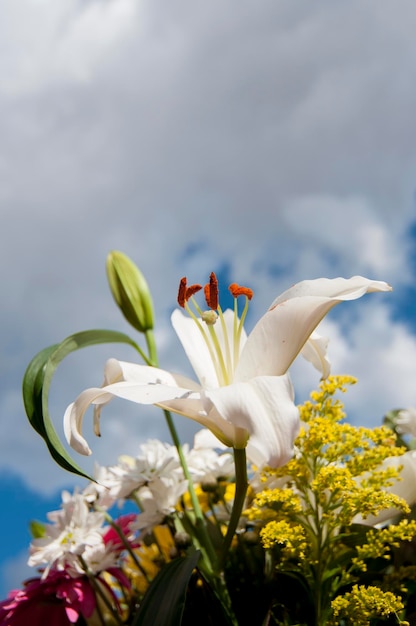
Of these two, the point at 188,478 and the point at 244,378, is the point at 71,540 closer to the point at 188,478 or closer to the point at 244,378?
the point at 188,478

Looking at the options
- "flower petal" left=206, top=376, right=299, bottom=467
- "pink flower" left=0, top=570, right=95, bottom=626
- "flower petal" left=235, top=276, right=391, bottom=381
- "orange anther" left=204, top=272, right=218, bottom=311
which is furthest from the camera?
"pink flower" left=0, top=570, right=95, bottom=626

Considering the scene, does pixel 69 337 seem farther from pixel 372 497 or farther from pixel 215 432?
pixel 372 497

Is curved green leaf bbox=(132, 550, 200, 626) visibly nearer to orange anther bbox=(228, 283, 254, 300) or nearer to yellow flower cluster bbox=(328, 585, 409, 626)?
yellow flower cluster bbox=(328, 585, 409, 626)

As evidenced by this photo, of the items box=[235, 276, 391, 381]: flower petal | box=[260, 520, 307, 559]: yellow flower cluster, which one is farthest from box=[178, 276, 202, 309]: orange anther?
box=[260, 520, 307, 559]: yellow flower cluster

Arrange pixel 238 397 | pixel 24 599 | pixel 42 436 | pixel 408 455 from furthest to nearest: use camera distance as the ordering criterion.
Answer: pixel 24 599
pixel 408 455
pixel 42 436
pixel 238 397

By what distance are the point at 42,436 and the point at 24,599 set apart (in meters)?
0.39

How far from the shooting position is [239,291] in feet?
2.50

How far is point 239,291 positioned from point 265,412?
246 millimetres

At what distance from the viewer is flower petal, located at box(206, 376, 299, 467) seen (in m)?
0.51

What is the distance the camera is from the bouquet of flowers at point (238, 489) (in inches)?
24.7

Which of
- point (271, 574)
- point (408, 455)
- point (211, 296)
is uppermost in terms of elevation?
point (211, 296)

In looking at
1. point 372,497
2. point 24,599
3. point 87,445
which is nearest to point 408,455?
point 372,497

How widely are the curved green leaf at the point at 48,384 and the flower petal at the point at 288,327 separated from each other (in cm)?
17

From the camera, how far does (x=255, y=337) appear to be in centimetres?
65
